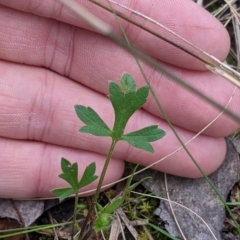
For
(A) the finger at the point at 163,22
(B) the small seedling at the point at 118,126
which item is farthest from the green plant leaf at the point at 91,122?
(A) the finger at the point at 163,22

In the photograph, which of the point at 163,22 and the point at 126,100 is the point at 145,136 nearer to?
the point at 126,100

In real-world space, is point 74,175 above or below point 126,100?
below

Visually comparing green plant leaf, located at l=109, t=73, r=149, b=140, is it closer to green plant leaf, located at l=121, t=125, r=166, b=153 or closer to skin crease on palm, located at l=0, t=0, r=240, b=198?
green plant leaf, located at l=121, t=125, r=166, b=153

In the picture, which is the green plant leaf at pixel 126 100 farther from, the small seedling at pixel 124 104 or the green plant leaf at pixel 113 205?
the green plant leaf at pixel 113 205

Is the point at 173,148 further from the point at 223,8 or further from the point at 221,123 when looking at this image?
the point at 223,8

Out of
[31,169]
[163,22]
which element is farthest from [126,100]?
[31,169]
